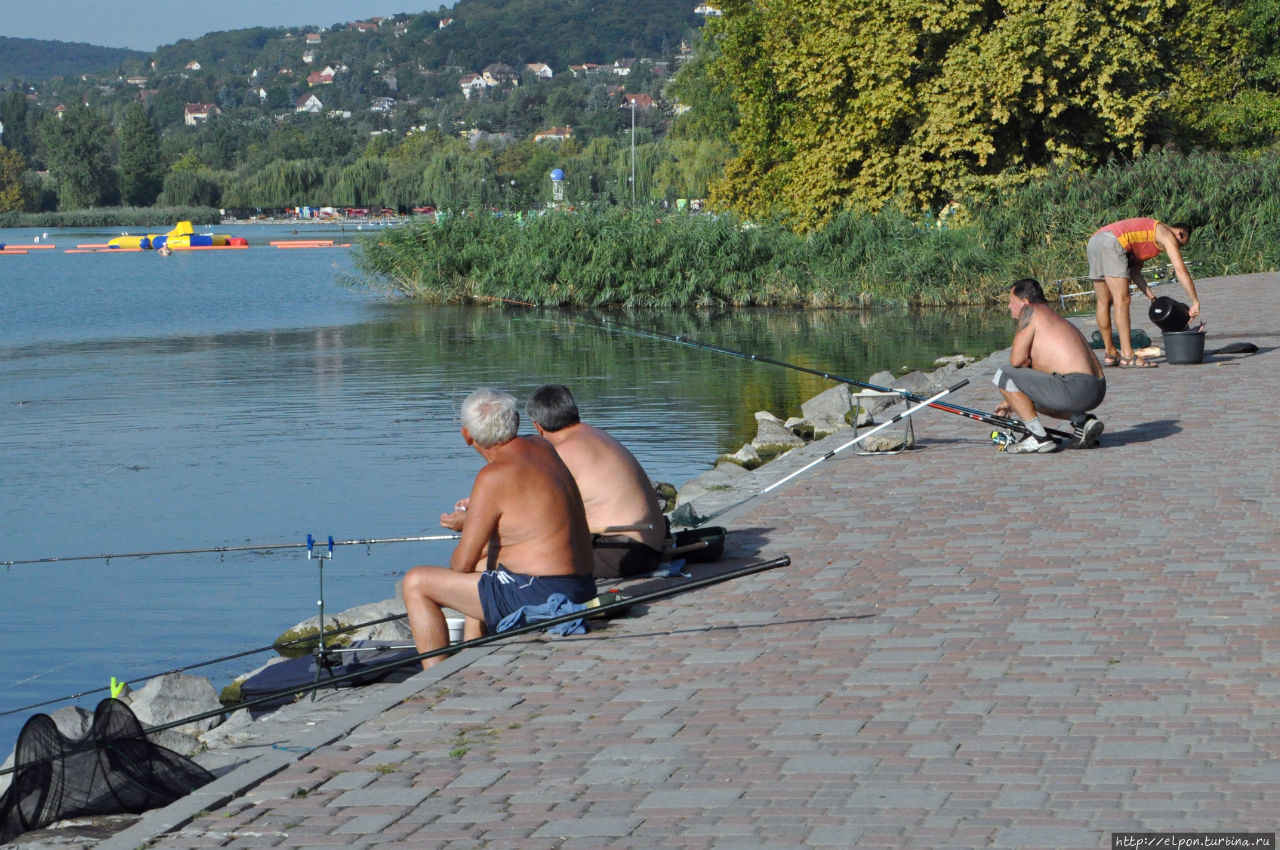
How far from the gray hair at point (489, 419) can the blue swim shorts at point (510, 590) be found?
58 cm

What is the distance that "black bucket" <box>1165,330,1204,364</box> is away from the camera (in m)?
15.8

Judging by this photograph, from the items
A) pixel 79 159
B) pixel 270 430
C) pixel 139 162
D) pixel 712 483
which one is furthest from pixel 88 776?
pixel 79 159

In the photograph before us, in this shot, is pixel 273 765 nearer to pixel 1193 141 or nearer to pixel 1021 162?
pixel 1021 162

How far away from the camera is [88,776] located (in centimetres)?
545

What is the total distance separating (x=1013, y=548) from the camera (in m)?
7.97

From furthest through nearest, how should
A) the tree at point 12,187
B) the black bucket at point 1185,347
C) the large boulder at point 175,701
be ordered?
the tree at point 12,187 → the black bucket at point 1185,347 → the large boulder at point 175,701

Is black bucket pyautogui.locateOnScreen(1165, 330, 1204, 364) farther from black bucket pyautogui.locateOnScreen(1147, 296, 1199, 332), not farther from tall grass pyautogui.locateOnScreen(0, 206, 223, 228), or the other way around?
tall grass pyautogui.locateOnScreen(0, 206, 223, 228)

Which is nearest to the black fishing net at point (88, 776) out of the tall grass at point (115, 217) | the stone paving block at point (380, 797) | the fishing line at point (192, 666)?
the stone paving block at point (380, 797)

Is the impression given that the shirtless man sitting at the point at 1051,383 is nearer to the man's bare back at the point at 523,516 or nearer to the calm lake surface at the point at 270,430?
the calm lake surface at the point at 270,430

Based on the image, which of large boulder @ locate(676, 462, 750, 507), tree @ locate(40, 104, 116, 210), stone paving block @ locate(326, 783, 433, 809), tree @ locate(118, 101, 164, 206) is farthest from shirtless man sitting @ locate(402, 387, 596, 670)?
tree @ locate(40, 104, 116, 210)

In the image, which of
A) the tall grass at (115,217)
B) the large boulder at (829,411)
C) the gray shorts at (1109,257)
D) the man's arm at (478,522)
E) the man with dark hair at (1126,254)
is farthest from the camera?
the tall grass at (115,217)

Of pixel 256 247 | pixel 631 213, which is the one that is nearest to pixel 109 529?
pixel 631 213

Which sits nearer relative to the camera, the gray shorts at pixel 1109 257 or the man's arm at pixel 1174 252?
the man's arm at pixel 1174 252

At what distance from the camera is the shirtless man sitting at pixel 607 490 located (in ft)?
25.5
